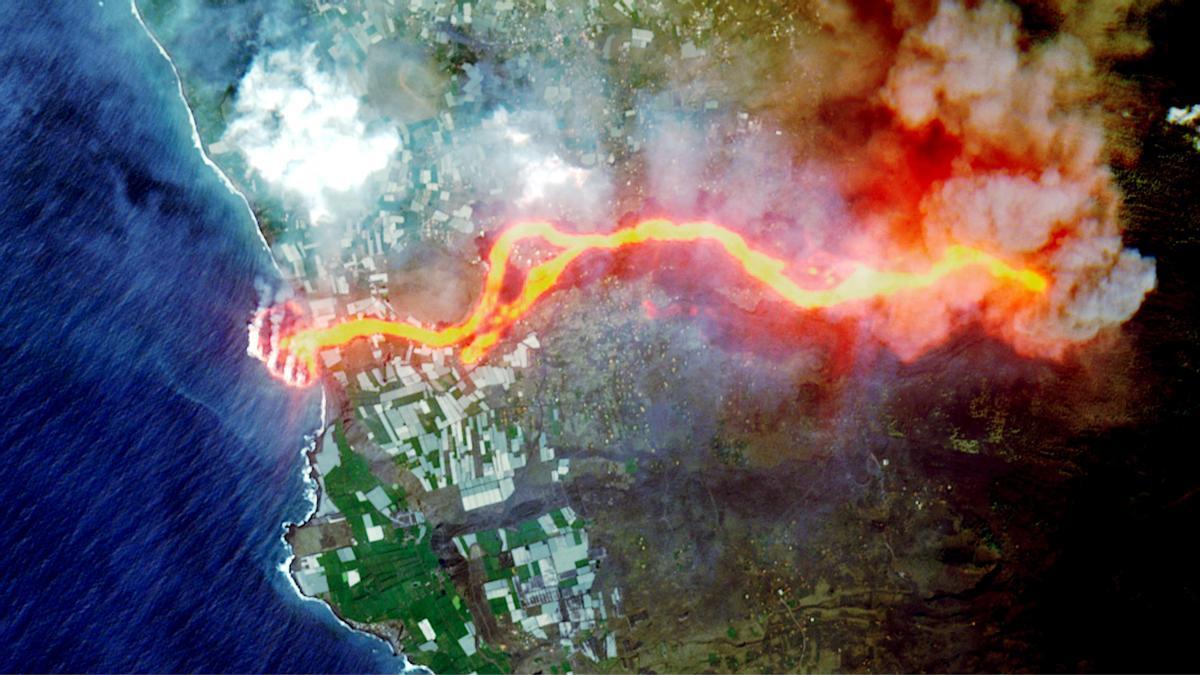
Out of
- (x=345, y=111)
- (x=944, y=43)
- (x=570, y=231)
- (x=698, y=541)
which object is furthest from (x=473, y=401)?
(x=944, y=43)

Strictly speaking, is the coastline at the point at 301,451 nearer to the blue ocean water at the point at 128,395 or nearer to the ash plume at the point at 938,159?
the blue ocean water at the point at 128,395

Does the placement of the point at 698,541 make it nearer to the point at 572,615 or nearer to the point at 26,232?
the point at 572,615

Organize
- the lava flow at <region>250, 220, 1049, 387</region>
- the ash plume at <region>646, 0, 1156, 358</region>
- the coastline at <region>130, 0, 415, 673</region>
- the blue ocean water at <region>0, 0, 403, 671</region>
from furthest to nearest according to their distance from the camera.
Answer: the coastline at <region>130, 0, 415, 673</region>, the lava flow at <region>250, 220, 1049, 387</region>, the blue ocean water at <region>0, 0, 403, 671</region>, the ash plume at <region>646, 0, 1156, 358</region>

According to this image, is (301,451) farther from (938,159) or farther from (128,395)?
(938,159)

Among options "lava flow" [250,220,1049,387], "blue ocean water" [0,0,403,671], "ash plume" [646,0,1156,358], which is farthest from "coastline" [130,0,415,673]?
"ash plume" [646,0,1156,358]

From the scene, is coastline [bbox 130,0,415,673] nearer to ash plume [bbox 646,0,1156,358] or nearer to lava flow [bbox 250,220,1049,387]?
lava flow [bbox 250,220,1049,387]
